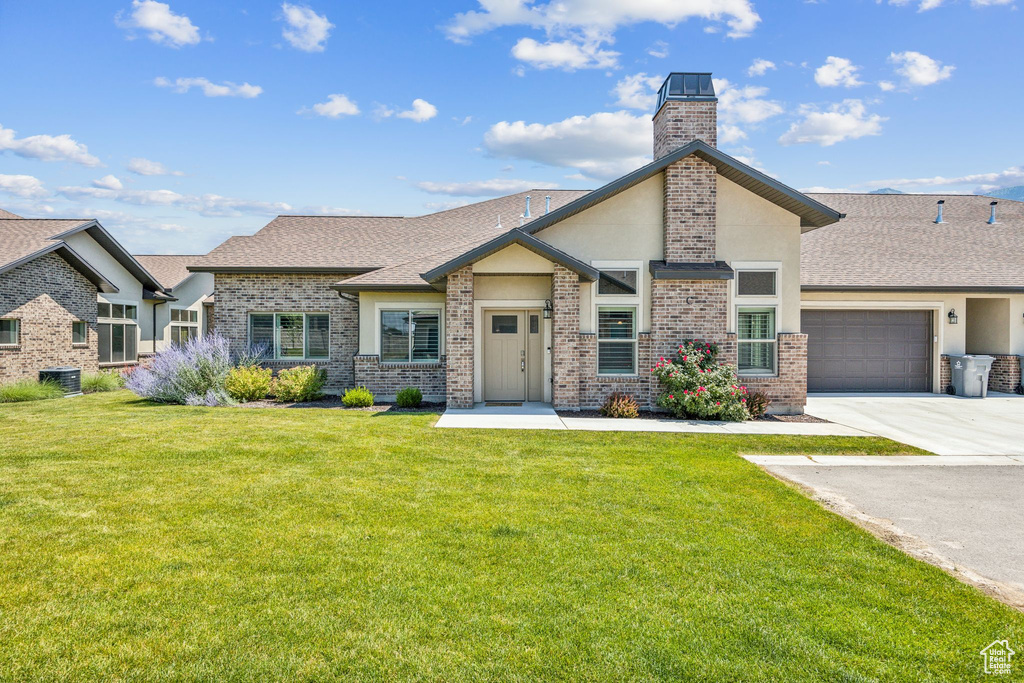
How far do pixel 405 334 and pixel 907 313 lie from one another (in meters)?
14.3

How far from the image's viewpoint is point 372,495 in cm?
632

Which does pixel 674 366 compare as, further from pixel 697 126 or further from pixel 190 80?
pixel 190 80

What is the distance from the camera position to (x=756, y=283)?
1309 cm

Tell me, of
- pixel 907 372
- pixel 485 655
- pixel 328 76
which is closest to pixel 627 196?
pixel 328 76

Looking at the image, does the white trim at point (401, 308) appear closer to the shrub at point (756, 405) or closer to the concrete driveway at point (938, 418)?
the shrub at point (756, 405)

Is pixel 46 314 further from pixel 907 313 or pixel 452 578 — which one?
pixel 907 313

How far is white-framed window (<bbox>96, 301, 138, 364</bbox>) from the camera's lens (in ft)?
62.1

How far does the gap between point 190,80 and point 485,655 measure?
16.7 m

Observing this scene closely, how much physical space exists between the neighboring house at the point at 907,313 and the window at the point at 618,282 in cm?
570

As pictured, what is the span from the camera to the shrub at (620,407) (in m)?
12.1

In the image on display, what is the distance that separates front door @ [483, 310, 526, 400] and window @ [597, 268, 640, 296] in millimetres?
2018

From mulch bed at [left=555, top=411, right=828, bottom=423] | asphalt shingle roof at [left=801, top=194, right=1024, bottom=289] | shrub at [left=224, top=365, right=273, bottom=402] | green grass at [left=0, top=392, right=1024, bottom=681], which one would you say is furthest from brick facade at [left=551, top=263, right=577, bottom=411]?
shrub at [left=224, top=365, right=273, bottom=402]

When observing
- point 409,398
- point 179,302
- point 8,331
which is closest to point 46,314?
point 8,331

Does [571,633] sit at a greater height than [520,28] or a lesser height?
lesser
